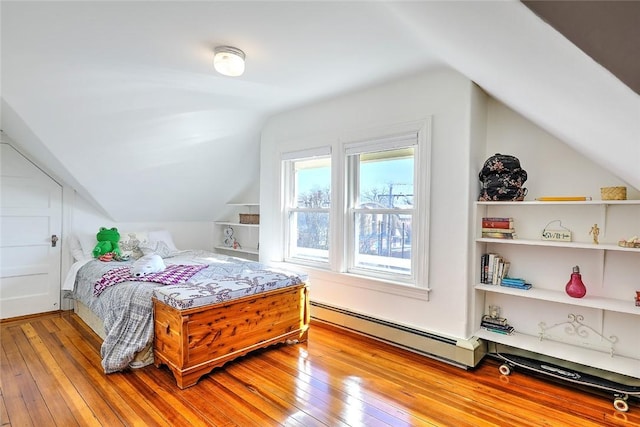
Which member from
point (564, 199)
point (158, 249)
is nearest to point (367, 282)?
point (564, 199)

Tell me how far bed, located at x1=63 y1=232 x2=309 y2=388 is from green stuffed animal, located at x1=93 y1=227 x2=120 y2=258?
0.60 meters

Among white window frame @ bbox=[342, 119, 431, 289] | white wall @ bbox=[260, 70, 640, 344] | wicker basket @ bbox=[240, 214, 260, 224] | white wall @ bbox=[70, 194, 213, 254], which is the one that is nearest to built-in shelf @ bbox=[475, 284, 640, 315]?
white wall @ bbox=[260, 70, 640, 344]

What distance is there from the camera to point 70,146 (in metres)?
3.02

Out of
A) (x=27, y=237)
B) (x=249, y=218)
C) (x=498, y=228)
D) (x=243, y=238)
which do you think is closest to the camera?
(x=498, y=228)

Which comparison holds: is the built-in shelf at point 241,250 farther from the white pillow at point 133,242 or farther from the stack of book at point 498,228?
the stack of book at point 498,228

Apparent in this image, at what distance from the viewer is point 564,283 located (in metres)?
2.47

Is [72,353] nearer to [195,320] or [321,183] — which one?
[195,320]

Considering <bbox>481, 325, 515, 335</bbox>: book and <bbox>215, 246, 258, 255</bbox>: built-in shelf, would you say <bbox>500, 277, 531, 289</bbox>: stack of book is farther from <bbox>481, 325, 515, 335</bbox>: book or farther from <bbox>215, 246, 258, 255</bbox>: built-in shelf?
<bbox>215, 246, 258, 255</bbox>: built-in shelf

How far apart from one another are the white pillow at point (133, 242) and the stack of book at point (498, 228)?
150 inches

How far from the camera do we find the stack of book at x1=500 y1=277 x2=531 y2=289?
2531mm

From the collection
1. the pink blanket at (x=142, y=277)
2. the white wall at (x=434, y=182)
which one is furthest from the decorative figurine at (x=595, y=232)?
the pink blanket at (x=142, y=277)

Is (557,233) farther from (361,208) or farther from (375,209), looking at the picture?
(361,208)

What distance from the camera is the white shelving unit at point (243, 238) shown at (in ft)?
15.6

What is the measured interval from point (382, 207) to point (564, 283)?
1.54 meters
